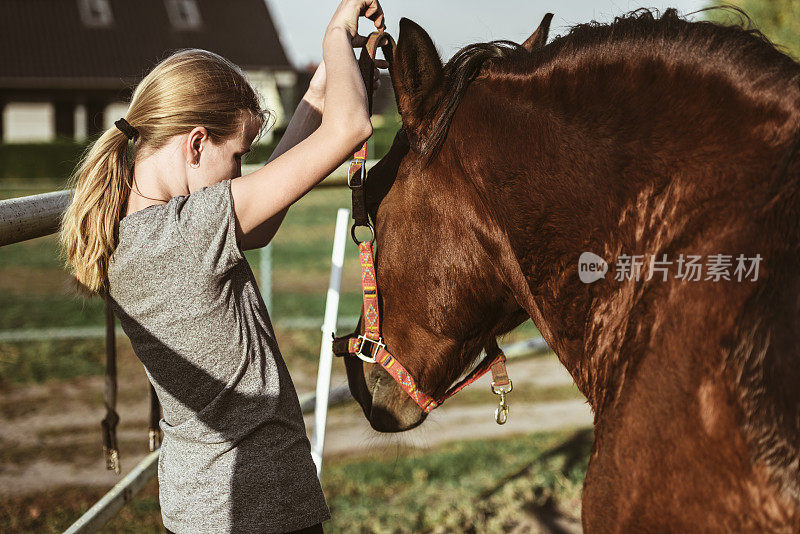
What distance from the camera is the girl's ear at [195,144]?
180 centimetres

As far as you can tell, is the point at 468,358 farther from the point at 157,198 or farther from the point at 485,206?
the point at 157,198

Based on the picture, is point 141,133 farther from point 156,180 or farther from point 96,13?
point 96,13

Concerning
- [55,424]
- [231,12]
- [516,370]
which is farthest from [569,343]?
[231,12]

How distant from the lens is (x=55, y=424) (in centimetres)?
539

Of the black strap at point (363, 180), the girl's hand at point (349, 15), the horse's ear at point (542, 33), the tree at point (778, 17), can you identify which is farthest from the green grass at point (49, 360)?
the tree at point (778, 17)

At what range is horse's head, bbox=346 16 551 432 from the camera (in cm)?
178

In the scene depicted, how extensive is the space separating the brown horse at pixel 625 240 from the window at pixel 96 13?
115 ft

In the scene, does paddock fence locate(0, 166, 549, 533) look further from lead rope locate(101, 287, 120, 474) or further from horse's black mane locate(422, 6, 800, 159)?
horse's black mane locate(422, 6, 800, 159)

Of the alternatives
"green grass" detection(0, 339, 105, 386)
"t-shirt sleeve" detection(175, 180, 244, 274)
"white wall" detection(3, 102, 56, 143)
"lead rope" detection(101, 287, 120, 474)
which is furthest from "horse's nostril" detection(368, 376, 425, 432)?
"white wall" detection(3, 102, 56, 143)

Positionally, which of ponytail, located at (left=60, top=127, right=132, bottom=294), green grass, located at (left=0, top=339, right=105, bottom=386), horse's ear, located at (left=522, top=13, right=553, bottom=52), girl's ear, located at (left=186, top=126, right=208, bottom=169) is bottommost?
green grass, located at (left=0, top=339, right=105, bottom=386)

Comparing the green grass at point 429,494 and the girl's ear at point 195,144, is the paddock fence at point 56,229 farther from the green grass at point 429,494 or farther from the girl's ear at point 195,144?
the green grass at point 429,494

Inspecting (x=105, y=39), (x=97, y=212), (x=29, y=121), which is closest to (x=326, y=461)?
(x=97, y=212)

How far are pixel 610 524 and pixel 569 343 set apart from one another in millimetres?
493

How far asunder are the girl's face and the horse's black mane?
504 mm
